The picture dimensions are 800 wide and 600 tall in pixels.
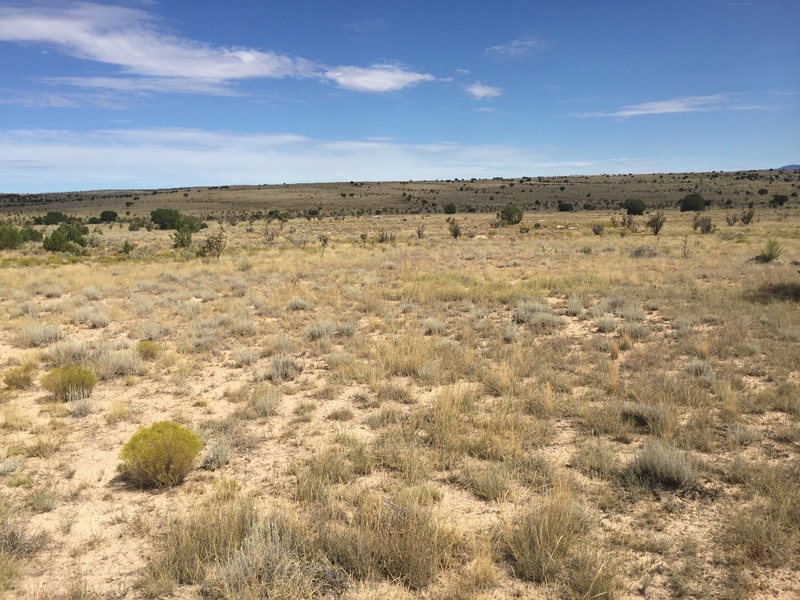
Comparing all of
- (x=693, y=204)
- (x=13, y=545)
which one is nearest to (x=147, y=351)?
(x=13, y=545)

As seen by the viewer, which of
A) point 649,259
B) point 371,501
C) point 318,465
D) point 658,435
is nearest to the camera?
point 371,501

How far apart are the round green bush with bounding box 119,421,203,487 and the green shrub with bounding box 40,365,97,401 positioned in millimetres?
2702

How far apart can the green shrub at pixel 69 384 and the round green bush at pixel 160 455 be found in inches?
106

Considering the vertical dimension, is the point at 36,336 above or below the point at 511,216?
below

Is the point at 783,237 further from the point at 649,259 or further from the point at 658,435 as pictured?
the point at 658,435

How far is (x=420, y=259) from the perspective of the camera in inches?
916

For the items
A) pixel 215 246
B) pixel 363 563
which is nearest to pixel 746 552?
pixel 363 563

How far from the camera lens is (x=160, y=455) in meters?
4.92

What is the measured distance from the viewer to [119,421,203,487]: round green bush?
4.89 metres

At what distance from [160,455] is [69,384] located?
A: 11.1 ft

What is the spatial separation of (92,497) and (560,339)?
7945 millimetres

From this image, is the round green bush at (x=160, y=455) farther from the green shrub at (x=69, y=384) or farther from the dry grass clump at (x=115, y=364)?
the dry grass clump at (x=115, y=364)

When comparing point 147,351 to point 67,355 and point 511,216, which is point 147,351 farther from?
point 511,216

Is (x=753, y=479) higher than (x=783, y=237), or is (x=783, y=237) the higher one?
(x=783, y=237)
